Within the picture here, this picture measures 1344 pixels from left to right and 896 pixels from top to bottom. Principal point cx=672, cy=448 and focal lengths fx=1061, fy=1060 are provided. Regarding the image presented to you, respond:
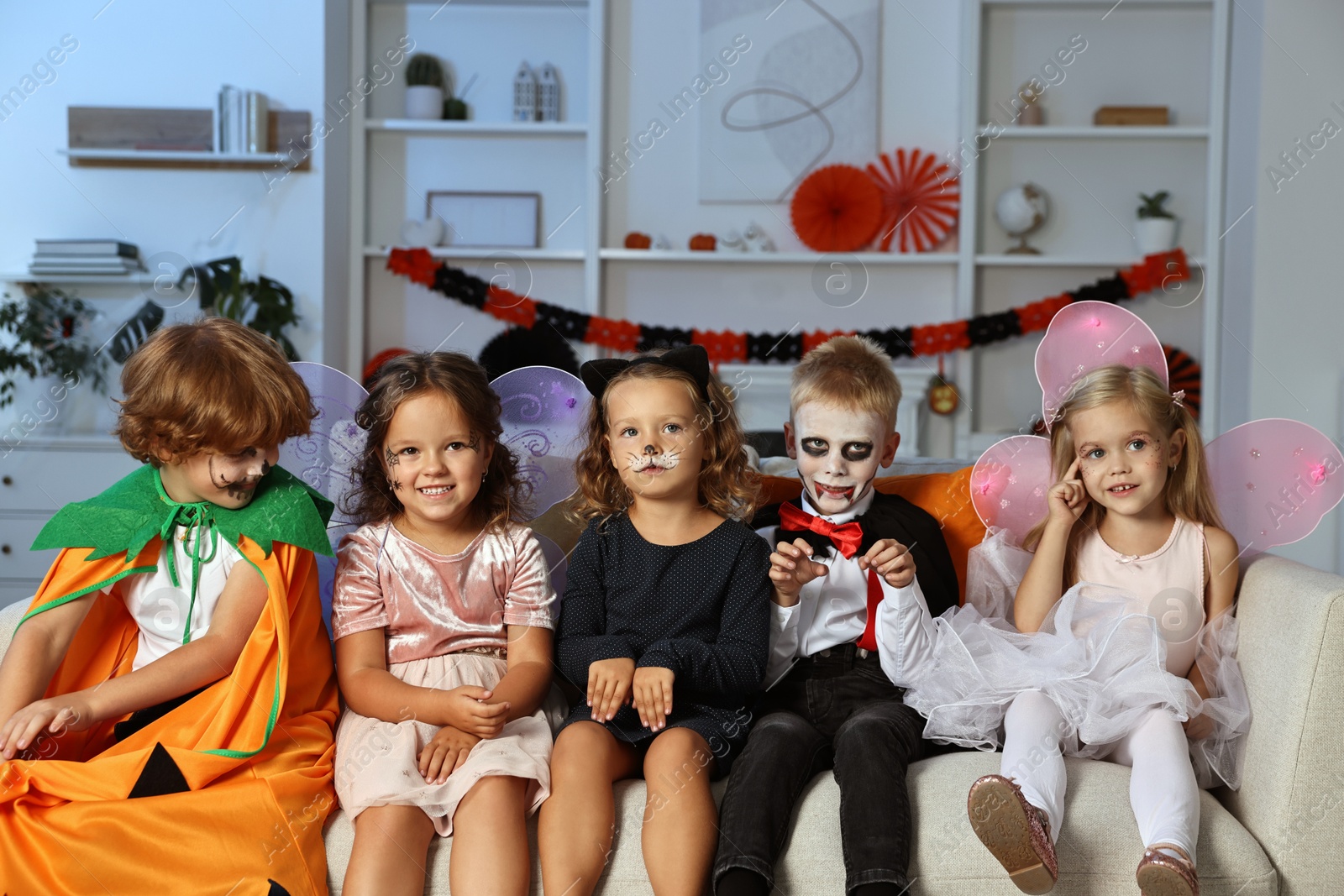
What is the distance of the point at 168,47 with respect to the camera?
13.8 feet

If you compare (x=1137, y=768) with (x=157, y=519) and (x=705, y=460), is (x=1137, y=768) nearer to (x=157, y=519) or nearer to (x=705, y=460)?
(x=705, y=460)

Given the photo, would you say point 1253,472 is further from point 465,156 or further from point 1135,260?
point 465,156

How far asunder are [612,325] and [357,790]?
126 inches

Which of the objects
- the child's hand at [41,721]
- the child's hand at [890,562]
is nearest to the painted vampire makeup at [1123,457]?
the child's hand at [890,562]

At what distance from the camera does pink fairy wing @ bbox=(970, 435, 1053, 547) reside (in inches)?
69.2

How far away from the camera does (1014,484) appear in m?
1.76

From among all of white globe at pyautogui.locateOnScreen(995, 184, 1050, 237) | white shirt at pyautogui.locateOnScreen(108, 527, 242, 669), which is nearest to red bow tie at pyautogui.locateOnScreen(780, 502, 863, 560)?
white shirt at pyautogui.locateOnScreen(108, 527, 242, 669)

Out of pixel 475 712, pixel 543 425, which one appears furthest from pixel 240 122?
pixel 475 712

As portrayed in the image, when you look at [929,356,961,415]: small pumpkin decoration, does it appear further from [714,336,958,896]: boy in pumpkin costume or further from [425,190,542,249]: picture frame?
[714,336,958,896]: boy in pumpkin costume

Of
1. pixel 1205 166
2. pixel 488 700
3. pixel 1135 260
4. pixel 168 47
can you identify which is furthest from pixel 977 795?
pixel 168 47

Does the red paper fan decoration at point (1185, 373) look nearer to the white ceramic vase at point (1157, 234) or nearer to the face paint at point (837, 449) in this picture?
the white ceramic vase at point (1157, 234)

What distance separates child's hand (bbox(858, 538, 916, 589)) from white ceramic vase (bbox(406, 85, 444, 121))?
3.57m

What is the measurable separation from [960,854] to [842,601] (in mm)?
462

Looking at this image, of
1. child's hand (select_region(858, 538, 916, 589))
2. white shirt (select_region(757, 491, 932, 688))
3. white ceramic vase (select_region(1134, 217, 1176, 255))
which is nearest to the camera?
child's hand (select_region(858, 538, 916, 589))
